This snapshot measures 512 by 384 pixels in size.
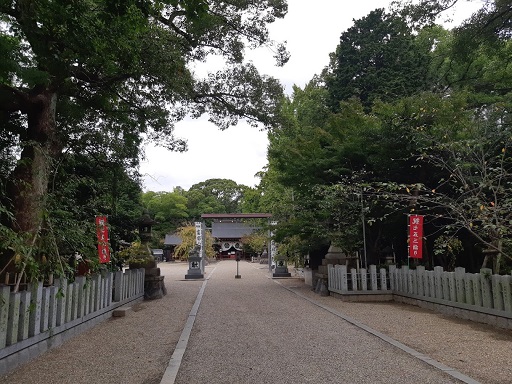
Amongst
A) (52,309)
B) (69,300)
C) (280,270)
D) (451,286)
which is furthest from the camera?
(280,270)

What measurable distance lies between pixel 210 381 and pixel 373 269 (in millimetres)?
8050

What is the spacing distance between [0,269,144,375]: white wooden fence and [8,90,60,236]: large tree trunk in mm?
1267

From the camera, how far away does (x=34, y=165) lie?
23.1 ft

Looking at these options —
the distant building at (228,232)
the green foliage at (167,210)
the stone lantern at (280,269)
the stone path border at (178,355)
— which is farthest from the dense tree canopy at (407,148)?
the green foliage at (167,210)

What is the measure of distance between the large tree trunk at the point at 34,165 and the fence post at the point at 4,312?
1825 millimetres

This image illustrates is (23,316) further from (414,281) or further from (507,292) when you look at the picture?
(414,281)

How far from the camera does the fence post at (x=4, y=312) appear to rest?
4512 mm

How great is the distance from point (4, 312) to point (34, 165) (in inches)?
128

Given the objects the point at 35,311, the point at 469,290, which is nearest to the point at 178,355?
the point at 35,311

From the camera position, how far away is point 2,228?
14.7 ft

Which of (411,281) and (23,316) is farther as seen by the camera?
(411,281)

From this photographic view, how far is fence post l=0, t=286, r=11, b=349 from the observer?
14.8 feet

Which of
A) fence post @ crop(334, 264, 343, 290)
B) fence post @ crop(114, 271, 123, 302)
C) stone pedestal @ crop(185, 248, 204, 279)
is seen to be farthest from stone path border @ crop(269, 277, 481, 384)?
stone pedestal @ crop(185, 248, 204, 279)

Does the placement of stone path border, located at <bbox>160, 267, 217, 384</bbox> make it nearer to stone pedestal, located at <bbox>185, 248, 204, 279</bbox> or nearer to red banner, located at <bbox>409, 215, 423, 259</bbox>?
red banner, located at <bbox>409, 215, 423, 259</bbox>
